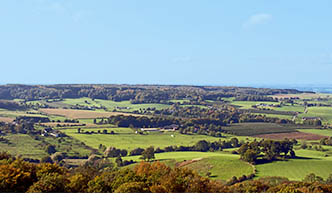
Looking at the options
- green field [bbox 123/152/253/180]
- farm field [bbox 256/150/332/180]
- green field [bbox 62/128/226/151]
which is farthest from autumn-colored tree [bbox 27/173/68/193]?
green field [bbox 62/128/226/151]

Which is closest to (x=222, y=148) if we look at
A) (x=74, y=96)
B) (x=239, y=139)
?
(x=239, y=139)

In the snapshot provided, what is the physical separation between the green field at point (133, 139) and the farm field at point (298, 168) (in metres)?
14.7

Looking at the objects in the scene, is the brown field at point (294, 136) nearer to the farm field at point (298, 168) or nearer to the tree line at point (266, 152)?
the tree line at point (266, 152)

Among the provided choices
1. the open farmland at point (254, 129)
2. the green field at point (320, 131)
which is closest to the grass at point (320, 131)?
the green field at point (320, 131)

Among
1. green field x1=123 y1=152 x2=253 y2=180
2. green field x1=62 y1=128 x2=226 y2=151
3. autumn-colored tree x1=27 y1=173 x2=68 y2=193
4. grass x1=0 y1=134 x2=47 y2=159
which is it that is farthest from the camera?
green field x1=62 y1=128 x2=226 y2=151

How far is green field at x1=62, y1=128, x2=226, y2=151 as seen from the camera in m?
45.3

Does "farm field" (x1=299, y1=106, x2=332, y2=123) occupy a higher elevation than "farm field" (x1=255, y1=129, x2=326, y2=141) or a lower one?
higher

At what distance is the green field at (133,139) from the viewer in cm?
4528

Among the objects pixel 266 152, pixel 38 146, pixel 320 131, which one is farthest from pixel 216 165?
pixel 320 131

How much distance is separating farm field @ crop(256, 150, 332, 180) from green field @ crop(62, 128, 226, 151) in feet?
48.3

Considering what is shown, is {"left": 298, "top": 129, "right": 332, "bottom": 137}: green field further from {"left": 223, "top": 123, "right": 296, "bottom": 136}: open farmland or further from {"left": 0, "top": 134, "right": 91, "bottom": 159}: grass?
{"left": 0, "top": 134, "right": 91, "bottom": 159}: grass

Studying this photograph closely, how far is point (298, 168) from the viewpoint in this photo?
32719mm

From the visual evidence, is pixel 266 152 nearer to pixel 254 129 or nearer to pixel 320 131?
pixel 254 129
